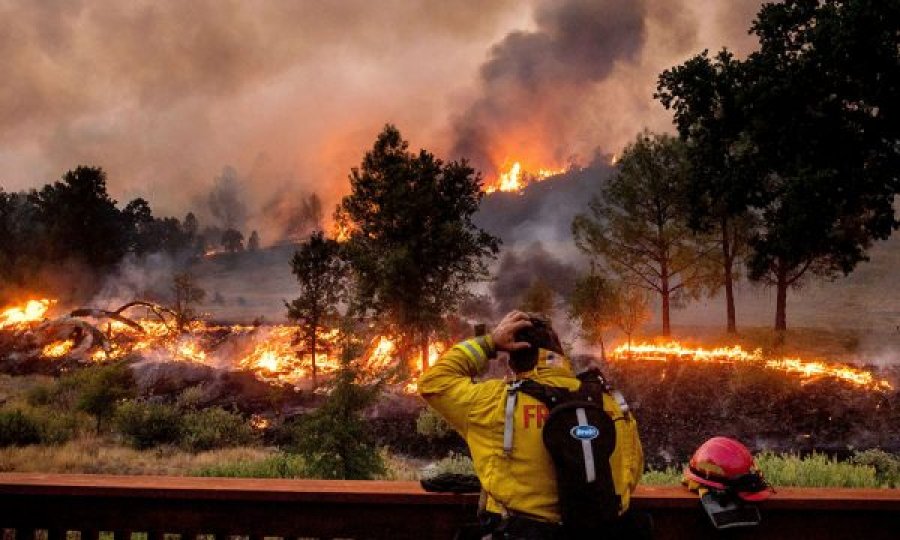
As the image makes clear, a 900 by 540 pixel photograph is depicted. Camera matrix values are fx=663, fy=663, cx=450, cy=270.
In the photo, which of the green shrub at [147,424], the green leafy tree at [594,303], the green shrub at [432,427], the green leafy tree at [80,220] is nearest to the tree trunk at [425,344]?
the green leafy tree at [594,303]

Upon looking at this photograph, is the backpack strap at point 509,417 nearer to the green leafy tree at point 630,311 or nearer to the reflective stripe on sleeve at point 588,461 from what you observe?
the reflective stripe on sleeve at point 588,461

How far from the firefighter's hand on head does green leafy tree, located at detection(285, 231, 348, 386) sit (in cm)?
3769

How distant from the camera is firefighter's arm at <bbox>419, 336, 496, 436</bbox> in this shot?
2994 mm

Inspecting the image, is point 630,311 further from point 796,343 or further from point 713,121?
point 713,121

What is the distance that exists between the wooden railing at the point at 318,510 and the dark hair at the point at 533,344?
2.41 feet

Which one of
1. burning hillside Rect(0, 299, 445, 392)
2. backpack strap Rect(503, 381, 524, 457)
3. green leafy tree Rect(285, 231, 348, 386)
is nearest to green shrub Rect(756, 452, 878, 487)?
backpack strap Rect(503, 381, 524, 457)

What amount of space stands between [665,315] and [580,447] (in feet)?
129

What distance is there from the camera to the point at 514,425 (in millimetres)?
2797

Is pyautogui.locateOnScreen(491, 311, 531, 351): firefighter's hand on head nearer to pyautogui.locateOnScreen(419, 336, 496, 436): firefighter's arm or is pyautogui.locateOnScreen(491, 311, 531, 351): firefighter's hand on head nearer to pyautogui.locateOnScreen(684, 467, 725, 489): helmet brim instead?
pyautogui.locateOnScreen(419, 336, 496, 436): firefighter's arm

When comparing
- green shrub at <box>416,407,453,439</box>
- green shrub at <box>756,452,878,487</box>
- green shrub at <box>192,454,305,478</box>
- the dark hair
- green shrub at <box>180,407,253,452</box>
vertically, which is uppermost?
the dark hair

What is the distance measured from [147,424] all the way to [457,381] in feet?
69.4

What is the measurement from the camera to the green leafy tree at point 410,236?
3956cm

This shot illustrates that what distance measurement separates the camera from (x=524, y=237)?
169625 millimetres

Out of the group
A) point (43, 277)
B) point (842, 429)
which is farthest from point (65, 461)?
point (43, 277)
